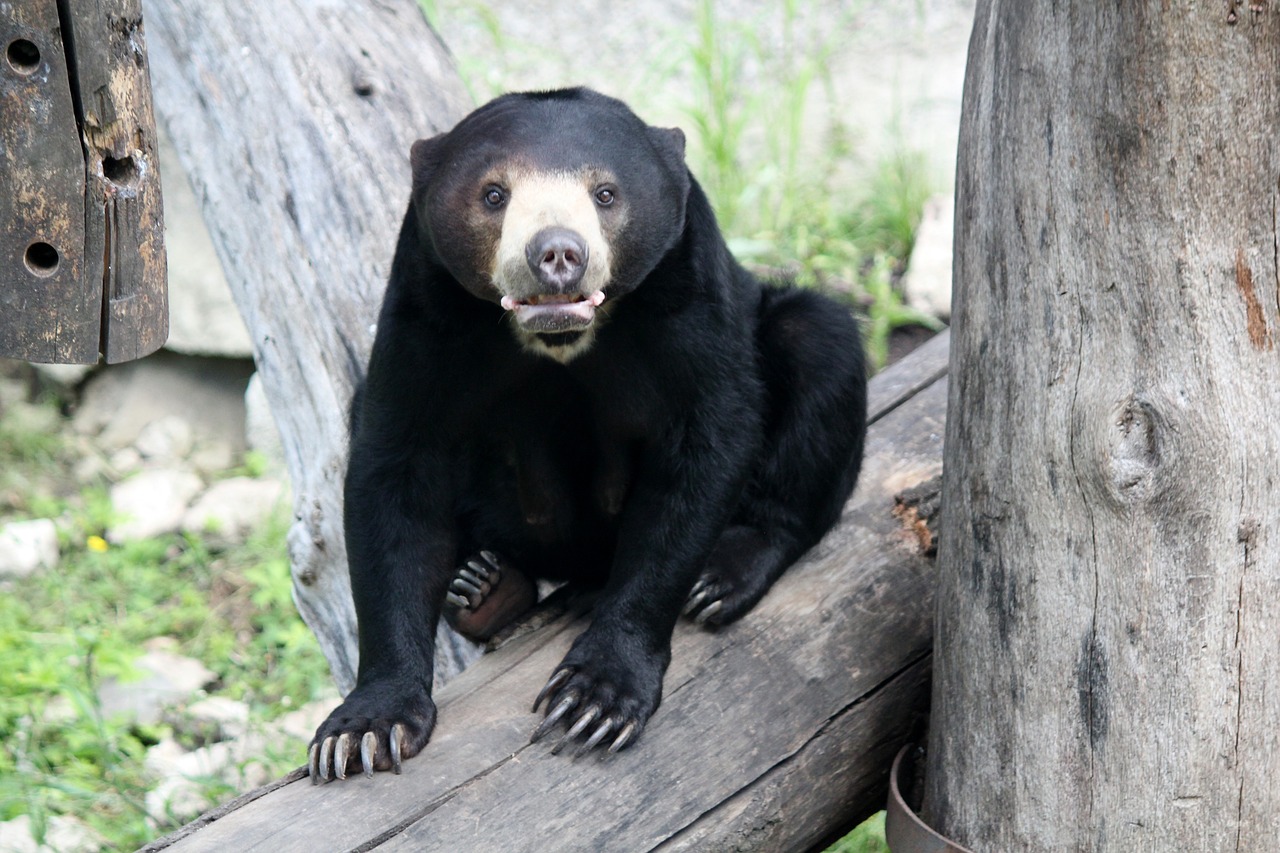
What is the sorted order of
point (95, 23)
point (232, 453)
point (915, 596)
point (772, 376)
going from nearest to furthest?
point (95, 23)
point (915, 596)
point (772, 376)
point (232, 453)

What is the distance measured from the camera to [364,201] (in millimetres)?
3889

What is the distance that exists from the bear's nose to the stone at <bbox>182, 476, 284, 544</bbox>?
349cm

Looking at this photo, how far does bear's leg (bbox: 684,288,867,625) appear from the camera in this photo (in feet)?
11.0

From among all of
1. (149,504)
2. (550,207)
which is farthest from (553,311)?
(149,504)

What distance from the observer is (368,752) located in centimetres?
268

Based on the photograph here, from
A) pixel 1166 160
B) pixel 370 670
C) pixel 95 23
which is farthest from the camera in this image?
pixel 370 670

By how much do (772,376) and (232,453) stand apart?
163 inches

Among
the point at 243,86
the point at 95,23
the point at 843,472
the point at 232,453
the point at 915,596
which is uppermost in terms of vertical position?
the point at 95,23

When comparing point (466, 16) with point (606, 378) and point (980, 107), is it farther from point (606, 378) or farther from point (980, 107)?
point (980, 107)

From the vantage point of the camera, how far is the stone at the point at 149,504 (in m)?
5.85

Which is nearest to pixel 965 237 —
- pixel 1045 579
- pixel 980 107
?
pixel 980 107

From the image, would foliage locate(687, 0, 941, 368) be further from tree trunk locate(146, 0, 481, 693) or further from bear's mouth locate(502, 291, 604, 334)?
bear's mouth locate(502, 291, 604, 334)

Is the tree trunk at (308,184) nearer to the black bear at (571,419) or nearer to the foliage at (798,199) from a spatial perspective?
the black bear at (571,419)

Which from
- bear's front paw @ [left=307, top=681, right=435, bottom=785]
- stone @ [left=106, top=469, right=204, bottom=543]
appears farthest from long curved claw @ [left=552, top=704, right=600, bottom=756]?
stone @ [left=106, top=469, right=204, bottom=543]
